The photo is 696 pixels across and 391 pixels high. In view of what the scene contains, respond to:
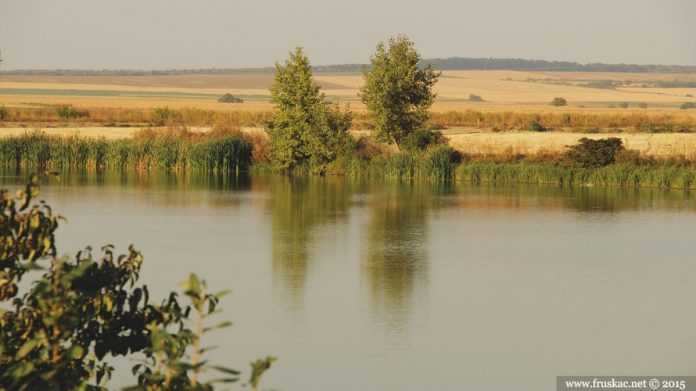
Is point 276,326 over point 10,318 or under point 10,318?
under

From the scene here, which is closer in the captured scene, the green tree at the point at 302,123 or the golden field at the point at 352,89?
the green tree at the point at 302,123

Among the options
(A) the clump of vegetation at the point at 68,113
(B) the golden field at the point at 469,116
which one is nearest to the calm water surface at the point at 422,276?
(B) the golden field at the point at 469,116

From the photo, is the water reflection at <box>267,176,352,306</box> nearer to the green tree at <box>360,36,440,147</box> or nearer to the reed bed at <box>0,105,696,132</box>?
the green tree at <box>360,36,440,147</box>

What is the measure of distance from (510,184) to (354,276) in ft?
68.7

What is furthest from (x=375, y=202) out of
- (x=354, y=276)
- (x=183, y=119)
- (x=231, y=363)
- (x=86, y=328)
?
(x=183, y=119)

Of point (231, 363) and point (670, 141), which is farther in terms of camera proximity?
point (670, 141)

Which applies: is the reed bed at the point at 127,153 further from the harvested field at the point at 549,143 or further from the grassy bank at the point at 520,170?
the harvested field at the point at 549,143

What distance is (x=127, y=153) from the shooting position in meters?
43.9

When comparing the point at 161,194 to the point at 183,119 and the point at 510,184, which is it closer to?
the point at 510,184

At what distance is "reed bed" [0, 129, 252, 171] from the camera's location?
1693 inches

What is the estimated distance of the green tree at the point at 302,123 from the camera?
42.0 m

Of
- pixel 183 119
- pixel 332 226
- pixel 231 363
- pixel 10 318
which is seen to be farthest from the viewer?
pixel 183 119

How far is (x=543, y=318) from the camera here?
630 inches

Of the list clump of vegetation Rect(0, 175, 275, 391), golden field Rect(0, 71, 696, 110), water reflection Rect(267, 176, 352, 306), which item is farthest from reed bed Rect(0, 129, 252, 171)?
golden field Rect(0, 71, 696, 110)
